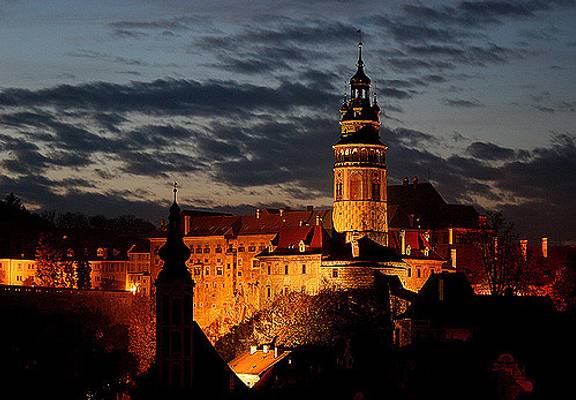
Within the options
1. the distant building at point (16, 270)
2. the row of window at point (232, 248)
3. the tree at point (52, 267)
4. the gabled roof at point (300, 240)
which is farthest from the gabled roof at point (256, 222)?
the distant building at point (16, 270)

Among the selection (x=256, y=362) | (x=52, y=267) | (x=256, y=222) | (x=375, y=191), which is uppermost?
(x=375, y=191)

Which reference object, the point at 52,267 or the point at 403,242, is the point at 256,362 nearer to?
the point at 403,242

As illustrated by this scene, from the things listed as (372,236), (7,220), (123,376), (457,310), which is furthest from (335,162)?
(7,220)

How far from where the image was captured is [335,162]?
353 feet

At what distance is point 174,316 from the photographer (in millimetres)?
64500

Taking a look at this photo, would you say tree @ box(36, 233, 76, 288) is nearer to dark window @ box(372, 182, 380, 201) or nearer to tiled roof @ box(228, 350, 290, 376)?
tiled roof @ box(228, 350, 290, 376)

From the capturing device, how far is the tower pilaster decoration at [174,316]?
64500 mm

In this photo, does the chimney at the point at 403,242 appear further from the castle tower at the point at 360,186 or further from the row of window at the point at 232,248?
the row of window at the point at 232,248

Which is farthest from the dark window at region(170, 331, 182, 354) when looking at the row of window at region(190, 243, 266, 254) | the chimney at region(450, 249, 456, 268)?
the row of window at region(190, 243, 266, 254)

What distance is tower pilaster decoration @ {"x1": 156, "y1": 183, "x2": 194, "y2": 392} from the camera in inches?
2539

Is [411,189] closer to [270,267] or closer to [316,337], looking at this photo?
[270,267]

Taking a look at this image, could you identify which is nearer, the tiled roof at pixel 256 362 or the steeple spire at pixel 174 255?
the steeple spire at pixel 174 255

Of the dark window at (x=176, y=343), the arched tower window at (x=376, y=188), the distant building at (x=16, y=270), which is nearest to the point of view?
the dark window at (x=176, y=343)

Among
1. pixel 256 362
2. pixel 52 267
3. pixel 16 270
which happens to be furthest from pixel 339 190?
pixel 16 270
